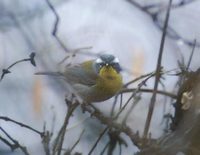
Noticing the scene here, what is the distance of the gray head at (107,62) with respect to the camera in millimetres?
1235

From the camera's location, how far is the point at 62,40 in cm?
119

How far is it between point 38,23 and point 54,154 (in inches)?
27.8

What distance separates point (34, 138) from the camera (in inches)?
45.1

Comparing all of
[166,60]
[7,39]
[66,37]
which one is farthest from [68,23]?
[166,60]

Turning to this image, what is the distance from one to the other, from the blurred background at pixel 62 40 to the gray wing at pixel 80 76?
3 cm

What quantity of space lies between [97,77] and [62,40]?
23 centimetres

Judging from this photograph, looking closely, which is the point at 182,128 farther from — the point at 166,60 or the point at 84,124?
the point at 166,60

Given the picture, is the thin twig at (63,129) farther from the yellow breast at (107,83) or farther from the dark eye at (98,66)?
the dark eye at (98,66)

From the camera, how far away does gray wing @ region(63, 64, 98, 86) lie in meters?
1.19

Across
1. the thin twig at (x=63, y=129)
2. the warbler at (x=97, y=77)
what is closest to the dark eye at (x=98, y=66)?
the warbler at (x=97, y=77)

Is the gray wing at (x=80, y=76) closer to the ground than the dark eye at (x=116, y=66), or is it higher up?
closer to the ground

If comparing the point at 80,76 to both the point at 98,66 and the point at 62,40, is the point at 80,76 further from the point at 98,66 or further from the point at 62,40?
the point at 62,40

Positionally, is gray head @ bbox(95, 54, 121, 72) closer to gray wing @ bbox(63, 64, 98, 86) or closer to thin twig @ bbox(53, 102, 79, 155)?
gray wing @ bbox(63, 64, 98, 86)

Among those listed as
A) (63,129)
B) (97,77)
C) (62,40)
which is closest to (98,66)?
(97,77)
